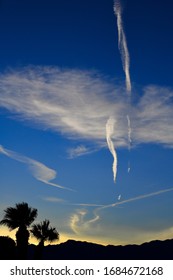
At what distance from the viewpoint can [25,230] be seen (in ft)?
128

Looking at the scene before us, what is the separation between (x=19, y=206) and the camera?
38812 millimetres
